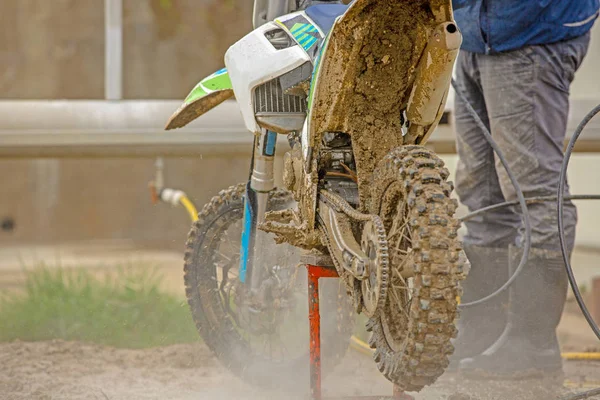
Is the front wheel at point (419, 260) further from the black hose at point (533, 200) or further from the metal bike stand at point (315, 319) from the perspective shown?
the black hose at point (533, 200)

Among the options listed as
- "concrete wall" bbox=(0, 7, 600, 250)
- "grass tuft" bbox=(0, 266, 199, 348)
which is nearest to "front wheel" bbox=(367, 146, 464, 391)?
"grass tuft" bbox=(0, 266, 199, 348)

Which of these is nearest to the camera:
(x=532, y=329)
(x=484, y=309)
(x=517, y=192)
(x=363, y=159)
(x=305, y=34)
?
(x=363, y=159)

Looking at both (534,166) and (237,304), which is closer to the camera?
(237,304)

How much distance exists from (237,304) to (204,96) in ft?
2.25

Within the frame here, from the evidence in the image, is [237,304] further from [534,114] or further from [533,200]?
[534,114]

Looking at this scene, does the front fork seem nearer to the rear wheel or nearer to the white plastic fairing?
the rear wheel

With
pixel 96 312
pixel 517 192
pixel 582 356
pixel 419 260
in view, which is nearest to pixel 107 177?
pixel 96 312

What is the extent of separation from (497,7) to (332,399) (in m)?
1.44

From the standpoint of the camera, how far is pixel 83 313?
12.0 ft

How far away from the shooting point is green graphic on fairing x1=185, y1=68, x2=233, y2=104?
2574mm

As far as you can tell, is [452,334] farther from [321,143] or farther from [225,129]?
[225,129]

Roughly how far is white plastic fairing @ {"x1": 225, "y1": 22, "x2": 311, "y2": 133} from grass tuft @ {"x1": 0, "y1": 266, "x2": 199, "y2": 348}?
1.14 meters

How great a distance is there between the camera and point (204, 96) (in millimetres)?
2607

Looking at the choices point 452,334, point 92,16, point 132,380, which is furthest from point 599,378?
point 92,16
